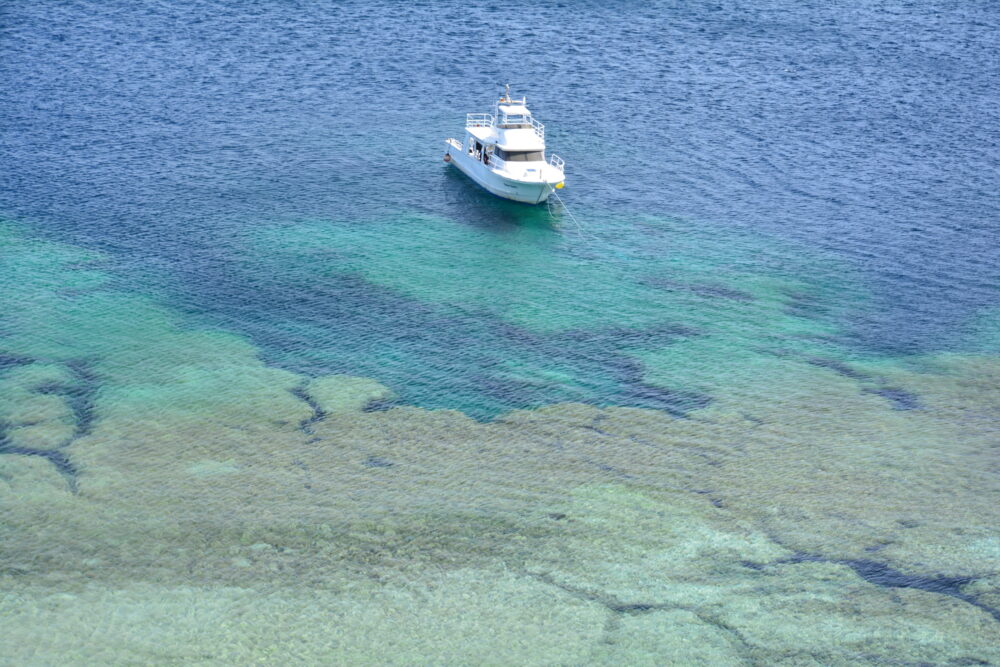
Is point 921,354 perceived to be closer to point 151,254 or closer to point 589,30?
point 151,254

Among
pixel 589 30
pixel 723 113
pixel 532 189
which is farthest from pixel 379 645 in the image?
pixel 589 30

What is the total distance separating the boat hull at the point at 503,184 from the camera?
66.4m

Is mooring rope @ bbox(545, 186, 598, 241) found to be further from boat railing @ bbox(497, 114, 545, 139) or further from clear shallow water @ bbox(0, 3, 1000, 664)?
boat railing @ bbox(497, 114, 545, 139)

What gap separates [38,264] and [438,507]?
30.4 metres

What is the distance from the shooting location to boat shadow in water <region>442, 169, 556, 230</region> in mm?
66688

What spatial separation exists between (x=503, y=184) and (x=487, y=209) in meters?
→ 1.88

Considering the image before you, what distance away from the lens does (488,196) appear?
70.0 meters

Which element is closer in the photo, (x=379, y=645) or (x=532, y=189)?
(x=379, y=645)

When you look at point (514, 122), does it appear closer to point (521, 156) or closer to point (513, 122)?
point (513, 122)

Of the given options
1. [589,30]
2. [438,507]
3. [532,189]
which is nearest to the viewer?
[438,507]

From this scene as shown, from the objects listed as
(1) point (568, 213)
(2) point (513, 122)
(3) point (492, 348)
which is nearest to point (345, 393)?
(3) point (492, 348)

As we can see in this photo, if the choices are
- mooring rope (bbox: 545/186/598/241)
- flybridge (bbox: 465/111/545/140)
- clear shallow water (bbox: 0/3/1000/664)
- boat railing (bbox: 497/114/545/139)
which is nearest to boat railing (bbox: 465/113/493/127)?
clear shallow water (bbox: 0/3/1000/664)

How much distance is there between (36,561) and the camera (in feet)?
120

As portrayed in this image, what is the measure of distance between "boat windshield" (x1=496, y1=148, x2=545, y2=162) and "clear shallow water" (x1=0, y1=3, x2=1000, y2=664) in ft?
11.2
